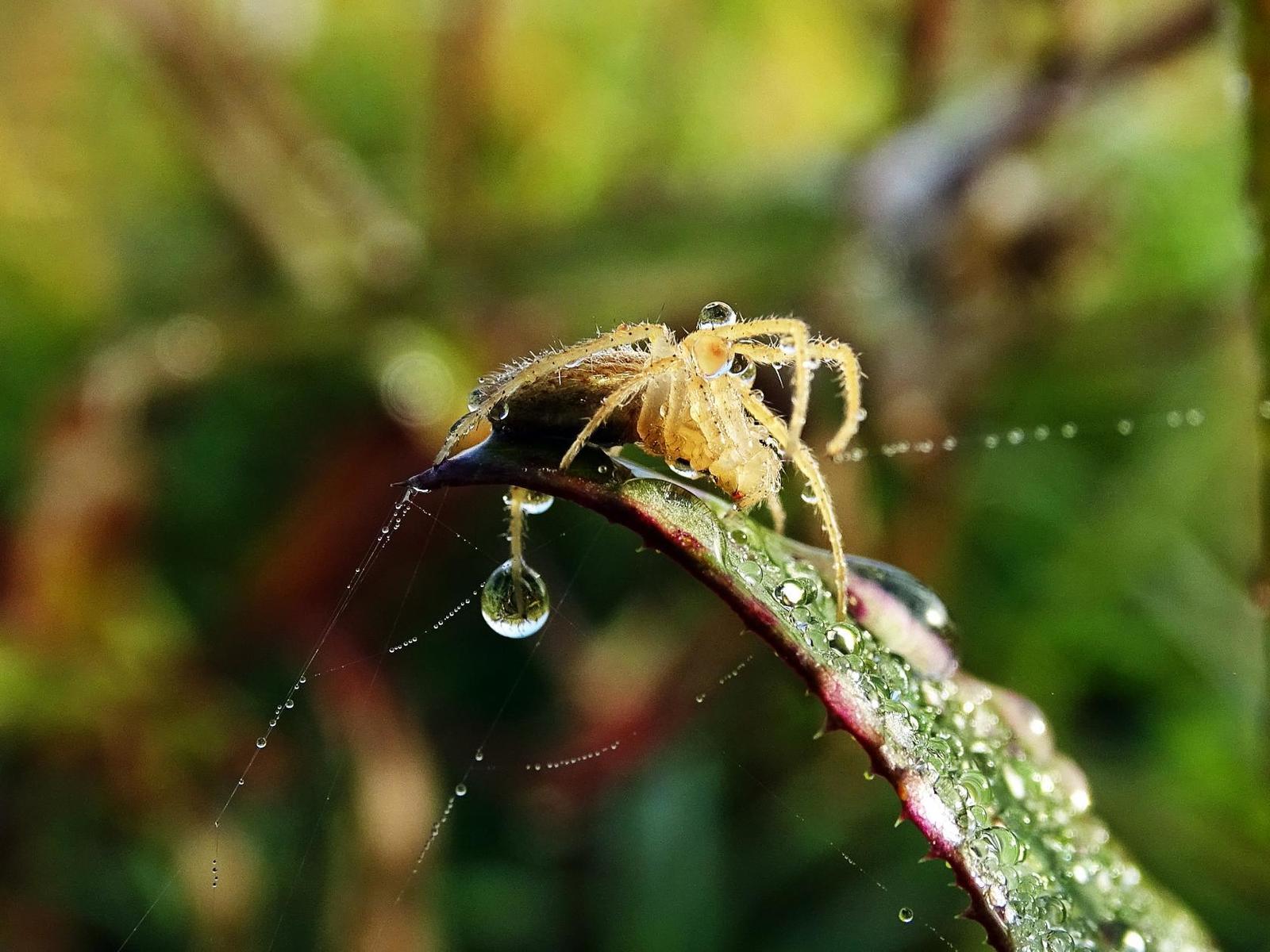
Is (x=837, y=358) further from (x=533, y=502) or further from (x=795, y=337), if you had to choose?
(x=533, y=502)

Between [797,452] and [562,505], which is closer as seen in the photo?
[797,452]

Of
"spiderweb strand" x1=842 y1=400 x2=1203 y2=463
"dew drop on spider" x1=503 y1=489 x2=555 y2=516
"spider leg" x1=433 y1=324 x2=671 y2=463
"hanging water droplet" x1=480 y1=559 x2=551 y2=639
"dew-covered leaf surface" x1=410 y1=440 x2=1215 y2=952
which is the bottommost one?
"dew-covered leaf surface" x1=410 y1=440 x2=1215 y2=952

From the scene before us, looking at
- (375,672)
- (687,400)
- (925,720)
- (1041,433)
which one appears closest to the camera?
(925,720)

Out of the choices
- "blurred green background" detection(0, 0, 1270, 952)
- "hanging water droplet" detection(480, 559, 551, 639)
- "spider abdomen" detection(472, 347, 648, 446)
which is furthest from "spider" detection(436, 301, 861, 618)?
"blurred green background" detection(0, 0, 1270, 952)

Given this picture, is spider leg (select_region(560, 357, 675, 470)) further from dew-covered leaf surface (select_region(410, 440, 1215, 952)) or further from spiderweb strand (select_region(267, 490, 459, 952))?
spiderweb strand (select_region(267, 490, 459, 952))

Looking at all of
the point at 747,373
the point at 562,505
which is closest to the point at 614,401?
the point at 747,373

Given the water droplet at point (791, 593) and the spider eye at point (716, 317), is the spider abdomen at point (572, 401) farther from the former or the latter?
the water droplet at point (791, 593)

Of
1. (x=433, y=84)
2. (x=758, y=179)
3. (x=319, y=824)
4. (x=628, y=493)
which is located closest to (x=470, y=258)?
(x=433, y=84)

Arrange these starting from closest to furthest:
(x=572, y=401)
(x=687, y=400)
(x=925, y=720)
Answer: (x=925, y=720)
(x=572, y=401)
(x=687, y=400)
